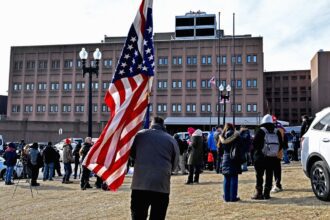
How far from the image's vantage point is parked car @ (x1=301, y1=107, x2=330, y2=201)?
8.40 metres

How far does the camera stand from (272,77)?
318 ft

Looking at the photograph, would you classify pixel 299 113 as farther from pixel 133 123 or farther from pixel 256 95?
pixel 133 123

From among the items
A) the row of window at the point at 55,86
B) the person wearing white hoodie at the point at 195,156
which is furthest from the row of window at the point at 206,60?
the person wearing white hoodie at the point at 195,156

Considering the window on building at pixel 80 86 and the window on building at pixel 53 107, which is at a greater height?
the window on building at pixel 80 86

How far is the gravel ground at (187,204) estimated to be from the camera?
27.2 ft

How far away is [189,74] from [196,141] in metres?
59.5

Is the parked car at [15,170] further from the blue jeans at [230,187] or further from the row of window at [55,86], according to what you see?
the row of window at [55,86]

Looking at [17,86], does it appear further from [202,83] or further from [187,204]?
[187,204]

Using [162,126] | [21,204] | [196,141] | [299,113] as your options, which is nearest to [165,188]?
[162,126]

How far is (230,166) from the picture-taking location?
9242 millimetres

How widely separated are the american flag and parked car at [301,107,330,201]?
4.08 metres

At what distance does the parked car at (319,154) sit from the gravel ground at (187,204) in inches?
14.4

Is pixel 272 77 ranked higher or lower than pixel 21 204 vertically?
higher

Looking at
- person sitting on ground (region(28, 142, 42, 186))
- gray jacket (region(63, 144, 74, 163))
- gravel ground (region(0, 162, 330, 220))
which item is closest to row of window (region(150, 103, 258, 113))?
gray jacket (region(63, 144, 74, 163))
